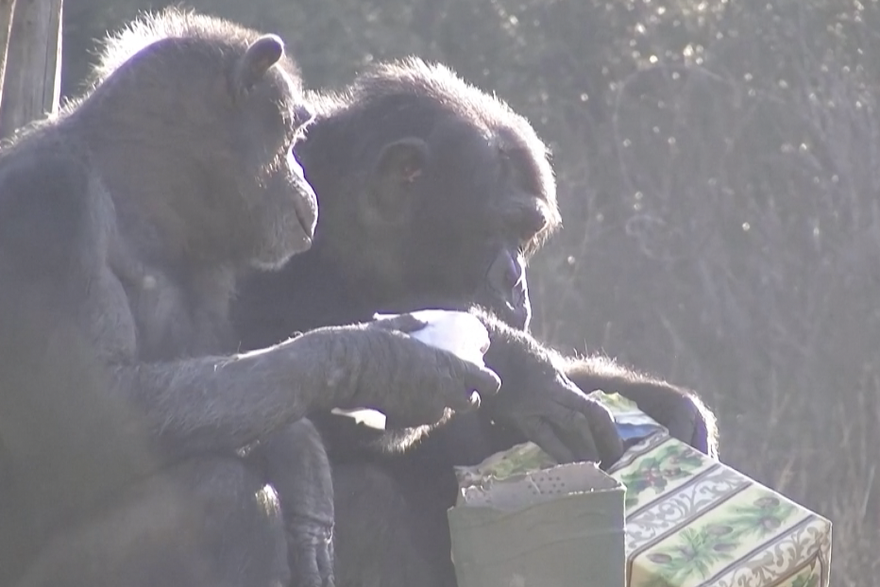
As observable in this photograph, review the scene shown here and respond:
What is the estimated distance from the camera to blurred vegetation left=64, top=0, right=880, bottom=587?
32.1 feet

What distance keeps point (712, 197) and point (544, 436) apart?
6.26 meters

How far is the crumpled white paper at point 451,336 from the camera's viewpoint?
3881mm

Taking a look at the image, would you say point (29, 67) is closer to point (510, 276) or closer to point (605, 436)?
point (510, 276)

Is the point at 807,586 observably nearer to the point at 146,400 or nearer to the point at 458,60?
the point at 146,400

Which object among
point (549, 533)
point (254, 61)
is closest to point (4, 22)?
point (254, 61)

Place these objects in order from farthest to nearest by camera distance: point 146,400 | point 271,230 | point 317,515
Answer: point 271,230, point 317,515, point 146,400

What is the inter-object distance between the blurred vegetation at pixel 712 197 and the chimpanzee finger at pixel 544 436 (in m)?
5.34

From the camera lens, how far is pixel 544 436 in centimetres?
419

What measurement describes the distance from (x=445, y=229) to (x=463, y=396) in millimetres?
1006

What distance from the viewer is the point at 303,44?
30.9 ft

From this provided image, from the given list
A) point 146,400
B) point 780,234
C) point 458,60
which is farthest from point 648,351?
point 146,400

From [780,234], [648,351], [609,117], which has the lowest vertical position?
[648,351]

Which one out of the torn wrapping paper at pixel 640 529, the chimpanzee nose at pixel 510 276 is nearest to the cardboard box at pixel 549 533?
the torn wrapping paper at pixel 640 529

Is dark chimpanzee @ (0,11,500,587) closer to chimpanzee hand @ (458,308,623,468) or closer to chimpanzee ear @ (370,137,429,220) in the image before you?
chimpanzee hand @ (458,308,623,468)
